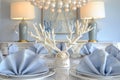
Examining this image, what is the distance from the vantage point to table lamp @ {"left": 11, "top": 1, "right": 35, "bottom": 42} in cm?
321

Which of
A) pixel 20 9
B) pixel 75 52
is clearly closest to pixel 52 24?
pixel 20 9

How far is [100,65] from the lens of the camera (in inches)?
41.5

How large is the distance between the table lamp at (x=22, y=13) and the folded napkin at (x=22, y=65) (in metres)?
2.15

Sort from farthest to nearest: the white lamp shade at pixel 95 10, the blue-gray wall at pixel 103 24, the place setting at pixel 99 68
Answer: the blue-gray wall at pixel 103 24, the white lamp shade at pixel 95 10, the place setting at pixel 99 68

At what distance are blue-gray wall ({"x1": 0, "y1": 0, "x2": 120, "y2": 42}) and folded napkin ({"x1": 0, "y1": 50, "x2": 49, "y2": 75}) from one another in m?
2.38

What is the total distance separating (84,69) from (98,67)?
0.07 m

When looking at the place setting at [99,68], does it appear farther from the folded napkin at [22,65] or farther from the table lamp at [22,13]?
the table lamp at [22,13]

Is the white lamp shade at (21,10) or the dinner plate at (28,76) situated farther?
the white lamp shade at (21,10)

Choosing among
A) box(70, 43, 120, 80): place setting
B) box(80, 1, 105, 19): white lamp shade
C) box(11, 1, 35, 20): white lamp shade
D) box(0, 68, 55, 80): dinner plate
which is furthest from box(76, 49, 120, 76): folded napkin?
box(11, 1, 35, 20): white lamp shade

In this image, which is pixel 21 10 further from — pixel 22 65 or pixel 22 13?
pixel 22 65

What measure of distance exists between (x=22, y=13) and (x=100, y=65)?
2.35 meters

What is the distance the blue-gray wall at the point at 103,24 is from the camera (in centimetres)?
351

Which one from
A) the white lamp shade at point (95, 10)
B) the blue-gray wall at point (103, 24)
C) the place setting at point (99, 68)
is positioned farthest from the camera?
the blue-gray wall at point (103, 24)

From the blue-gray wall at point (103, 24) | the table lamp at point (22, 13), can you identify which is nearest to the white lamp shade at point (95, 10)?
the blue-gray wall at point (103, 24)
